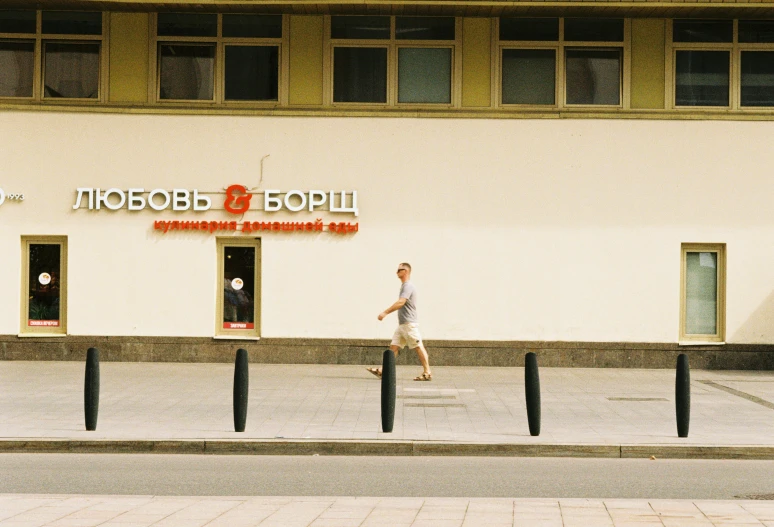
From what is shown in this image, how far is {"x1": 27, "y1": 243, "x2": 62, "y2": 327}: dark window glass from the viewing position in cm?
2077

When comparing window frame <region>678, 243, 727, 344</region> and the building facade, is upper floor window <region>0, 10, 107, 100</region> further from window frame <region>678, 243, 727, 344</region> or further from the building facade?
window frame <region>678, 243, 727, 344</region>

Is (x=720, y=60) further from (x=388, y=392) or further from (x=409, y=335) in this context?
(x=388, y=392)

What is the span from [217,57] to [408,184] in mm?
4287

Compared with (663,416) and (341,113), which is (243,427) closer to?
(663,416)

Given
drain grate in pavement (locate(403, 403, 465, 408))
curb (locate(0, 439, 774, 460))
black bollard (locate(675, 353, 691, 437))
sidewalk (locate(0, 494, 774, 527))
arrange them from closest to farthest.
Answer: sidewalk (locate(0, 494, 774, 527)) < curb (locate(0, 439, 774, 460)) < black bollard (locate(675, 353, 691, 437)) < drain grate in pavement (locate(403, 403, 465, 408))

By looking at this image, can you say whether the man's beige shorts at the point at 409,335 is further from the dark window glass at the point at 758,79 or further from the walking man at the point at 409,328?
the dark window glass at the point at 758,79

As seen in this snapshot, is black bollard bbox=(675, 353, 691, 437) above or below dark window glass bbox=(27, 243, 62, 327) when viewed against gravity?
below

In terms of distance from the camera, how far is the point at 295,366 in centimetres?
2011

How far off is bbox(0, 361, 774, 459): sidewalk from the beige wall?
1.15 m

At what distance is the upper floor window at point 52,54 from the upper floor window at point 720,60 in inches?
426

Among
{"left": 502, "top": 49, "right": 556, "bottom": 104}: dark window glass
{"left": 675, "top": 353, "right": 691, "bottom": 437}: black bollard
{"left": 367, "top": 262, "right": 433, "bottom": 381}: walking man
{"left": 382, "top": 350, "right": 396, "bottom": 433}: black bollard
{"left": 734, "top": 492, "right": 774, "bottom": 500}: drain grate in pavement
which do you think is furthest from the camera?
{"left": 502, "top": 49, "right": 556, "bottom": 104}: dark window glass

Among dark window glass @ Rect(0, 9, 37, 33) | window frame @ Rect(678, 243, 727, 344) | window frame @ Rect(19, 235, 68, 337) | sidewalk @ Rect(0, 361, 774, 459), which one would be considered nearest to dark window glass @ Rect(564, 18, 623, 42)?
window frame @ Rect(678, 243, 727, 344)

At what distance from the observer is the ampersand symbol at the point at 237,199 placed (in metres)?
20.5

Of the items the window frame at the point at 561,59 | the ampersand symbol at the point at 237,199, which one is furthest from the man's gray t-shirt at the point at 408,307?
the window frame at the point at 561,59
